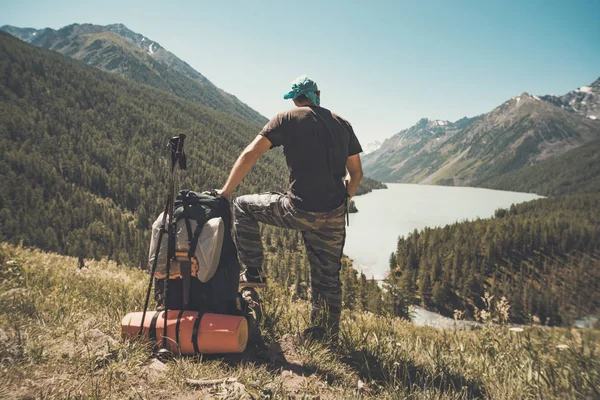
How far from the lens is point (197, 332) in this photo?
3445 millimetres

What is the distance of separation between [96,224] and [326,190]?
139533 millimetres

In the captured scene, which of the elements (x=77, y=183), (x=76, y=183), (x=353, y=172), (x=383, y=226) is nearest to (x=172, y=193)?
(x=353, y=172)

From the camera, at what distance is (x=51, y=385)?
263 centimetres

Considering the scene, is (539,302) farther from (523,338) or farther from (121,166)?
(121,166)

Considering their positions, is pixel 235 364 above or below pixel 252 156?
below

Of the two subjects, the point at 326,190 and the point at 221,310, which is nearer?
the point at 221,310

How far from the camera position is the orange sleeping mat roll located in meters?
3.43

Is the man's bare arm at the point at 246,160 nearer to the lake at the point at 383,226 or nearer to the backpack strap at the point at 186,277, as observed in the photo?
the backpack strap at the point at 186,277

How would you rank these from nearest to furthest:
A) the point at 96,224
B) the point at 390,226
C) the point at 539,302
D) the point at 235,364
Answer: the point at 235,364
the point at 539,302
the point at 96,224
the point at 390,226

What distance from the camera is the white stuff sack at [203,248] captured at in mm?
3643

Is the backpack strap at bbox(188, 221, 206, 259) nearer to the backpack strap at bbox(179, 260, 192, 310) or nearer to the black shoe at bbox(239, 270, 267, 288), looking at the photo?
the backpack strap at bbox(179, 260, 192, 310)

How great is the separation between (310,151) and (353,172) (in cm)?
118

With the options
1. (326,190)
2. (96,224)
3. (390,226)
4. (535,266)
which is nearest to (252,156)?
(326,190)

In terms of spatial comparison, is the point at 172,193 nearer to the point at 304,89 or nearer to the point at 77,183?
the point at 304,89
